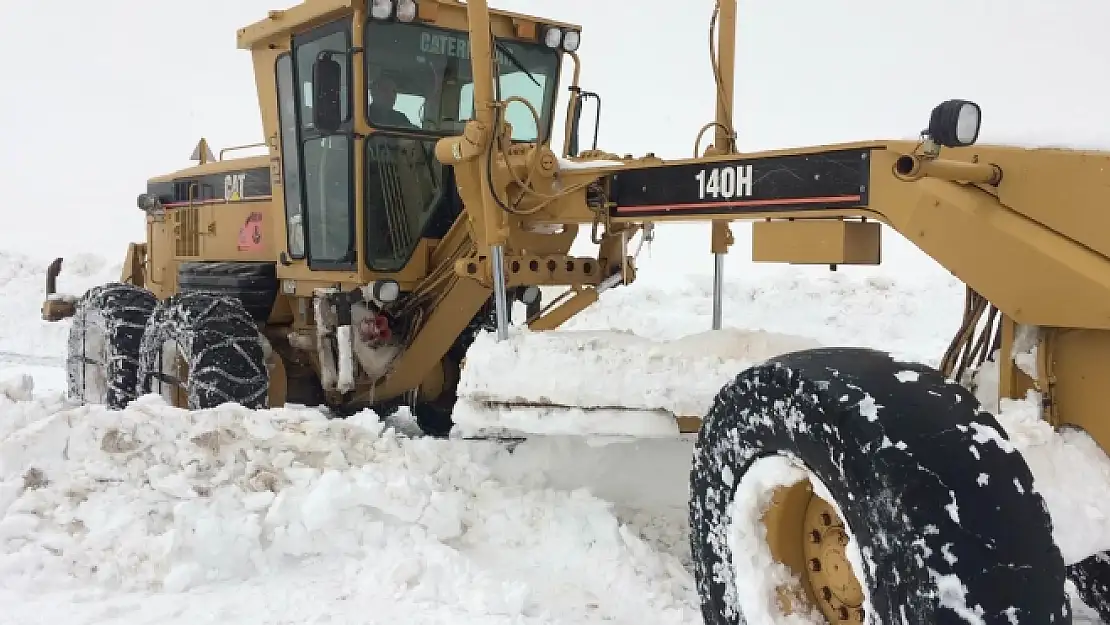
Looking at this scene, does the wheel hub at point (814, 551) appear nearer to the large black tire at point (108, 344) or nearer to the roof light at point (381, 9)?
the roof light at point (381, 9)

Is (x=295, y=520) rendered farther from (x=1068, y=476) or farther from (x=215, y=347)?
(x=1068, y=476)

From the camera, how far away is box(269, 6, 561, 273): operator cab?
5.11 m

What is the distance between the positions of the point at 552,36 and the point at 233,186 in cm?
258

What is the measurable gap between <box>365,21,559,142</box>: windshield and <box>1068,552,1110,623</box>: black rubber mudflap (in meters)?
3.40

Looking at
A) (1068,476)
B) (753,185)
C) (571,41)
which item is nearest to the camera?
(1068,476)

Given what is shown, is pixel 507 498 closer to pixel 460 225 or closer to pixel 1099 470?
pixel 460 225

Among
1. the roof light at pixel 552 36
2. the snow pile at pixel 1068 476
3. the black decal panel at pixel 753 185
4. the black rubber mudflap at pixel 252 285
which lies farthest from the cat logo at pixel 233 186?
the snow pile at pixel 1068 476

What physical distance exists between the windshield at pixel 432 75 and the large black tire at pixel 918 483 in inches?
124

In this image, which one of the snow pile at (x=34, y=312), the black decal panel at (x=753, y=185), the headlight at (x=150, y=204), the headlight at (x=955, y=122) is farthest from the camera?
the snow pile at (x=34, y=312)

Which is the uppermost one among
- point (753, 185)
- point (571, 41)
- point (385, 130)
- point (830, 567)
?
point (571, 41)

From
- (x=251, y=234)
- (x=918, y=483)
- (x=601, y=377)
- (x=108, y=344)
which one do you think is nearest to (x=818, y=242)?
(x=601, y=377)

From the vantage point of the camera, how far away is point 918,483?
6.62ft

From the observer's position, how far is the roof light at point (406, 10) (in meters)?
4.97

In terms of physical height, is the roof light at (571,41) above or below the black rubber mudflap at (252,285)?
above
